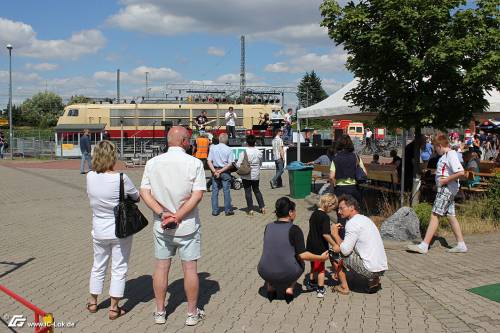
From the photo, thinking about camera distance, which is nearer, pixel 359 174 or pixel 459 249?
pixel 459 249

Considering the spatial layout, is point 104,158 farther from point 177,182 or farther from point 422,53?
point 422,53

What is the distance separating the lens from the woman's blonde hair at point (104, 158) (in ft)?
16.9

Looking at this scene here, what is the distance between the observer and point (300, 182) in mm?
13500

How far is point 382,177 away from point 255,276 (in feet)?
18.3

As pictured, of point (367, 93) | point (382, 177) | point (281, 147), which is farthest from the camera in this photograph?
point (281, 147)

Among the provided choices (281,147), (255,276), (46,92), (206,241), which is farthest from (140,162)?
(46,92)

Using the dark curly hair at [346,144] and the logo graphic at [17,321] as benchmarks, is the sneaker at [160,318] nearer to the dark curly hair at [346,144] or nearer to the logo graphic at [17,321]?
the logo graphic at [17,321]

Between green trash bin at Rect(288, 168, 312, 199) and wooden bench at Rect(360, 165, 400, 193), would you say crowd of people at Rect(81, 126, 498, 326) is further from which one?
green trash bin at Rect(288, 168, 312, 199)

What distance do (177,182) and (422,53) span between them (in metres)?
5.60

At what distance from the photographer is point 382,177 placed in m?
11.4

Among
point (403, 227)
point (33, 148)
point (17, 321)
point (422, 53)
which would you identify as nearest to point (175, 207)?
point (17, 321)

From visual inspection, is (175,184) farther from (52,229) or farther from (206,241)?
(52,229)

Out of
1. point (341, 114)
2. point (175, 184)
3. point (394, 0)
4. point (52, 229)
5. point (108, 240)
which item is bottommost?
point (52, 229)

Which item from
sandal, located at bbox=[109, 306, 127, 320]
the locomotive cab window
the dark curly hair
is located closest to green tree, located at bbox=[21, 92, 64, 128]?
the locomotive cab window
